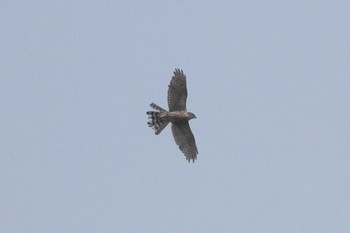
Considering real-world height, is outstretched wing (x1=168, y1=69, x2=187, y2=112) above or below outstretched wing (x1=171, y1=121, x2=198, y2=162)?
above

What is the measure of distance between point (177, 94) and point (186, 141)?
253 cm

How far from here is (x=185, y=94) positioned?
74625 millimetres

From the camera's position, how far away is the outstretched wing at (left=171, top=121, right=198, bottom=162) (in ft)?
246

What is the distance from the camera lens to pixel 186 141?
75125mm

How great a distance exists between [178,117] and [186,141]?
5.17 ft

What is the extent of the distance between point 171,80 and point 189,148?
3.67m

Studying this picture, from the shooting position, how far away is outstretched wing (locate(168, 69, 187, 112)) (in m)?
74.4

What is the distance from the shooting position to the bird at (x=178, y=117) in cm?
7375

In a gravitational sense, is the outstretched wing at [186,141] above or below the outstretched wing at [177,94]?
below

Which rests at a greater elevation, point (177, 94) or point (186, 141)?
point (177, 94)

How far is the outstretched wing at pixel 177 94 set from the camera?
244 ft

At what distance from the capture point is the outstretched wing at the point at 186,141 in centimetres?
7488

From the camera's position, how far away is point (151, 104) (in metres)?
73.8

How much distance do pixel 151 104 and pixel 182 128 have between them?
221 cm
